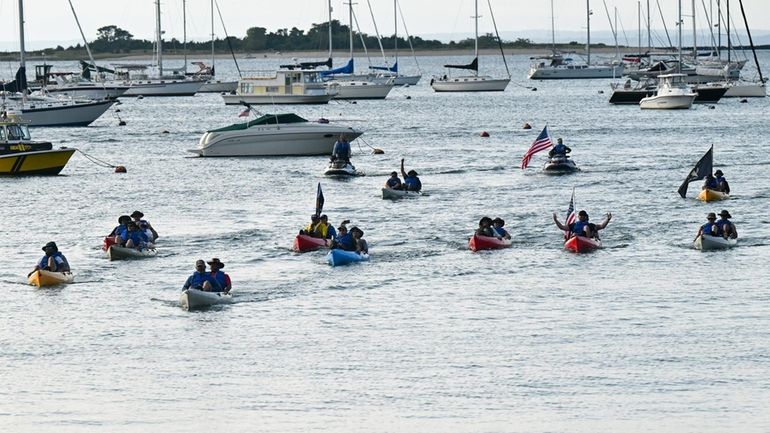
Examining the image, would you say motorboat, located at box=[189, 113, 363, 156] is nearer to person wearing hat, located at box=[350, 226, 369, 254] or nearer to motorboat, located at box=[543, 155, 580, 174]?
motorboat, located at box=[543, 155, 580, 174]

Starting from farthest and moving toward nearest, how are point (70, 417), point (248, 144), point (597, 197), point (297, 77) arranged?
point (297, 77) → point (248, 144) → point (597, 197) → point (70, 417)

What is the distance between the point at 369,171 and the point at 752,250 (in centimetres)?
3333

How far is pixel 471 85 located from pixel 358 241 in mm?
128620

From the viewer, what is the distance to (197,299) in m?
44.6

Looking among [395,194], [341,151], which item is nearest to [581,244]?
[395,194]

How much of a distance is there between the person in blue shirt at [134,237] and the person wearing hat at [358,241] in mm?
7571

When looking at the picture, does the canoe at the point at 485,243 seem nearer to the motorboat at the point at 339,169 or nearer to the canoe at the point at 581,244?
the canoe at the point at 581,244

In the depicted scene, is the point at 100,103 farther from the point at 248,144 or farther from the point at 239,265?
the point at 239,265

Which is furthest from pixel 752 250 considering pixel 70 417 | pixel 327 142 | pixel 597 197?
pixel 327 142

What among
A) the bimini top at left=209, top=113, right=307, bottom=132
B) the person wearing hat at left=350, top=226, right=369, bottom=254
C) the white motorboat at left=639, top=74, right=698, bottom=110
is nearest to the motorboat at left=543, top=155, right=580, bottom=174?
the bimini top at left=209, top=113, right=307, bottom=132

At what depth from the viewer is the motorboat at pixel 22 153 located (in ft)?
252

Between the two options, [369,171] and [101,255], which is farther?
[369,171]

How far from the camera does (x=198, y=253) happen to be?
179 ft

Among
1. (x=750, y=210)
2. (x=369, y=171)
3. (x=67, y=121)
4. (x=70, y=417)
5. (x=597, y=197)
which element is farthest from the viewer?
(x=67, y=121)
